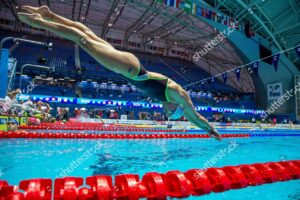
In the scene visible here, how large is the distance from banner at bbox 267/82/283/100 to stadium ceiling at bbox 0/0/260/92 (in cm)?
665

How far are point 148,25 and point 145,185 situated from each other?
2744 centimetres

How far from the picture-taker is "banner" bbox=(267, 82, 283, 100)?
27891 mm

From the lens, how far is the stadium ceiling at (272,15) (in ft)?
63.3

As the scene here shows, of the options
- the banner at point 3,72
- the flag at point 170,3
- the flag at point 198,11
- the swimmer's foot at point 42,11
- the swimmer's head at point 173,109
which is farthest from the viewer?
the flag at point 198,11

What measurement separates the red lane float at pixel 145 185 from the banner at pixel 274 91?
28489 mm

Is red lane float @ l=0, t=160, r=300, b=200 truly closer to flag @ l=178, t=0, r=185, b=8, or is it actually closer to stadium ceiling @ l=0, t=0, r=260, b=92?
flag @ l=178, t=0, r=185, b=8

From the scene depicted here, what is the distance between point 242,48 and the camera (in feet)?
83.2

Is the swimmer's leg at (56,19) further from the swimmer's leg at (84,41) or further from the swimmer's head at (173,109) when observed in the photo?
the swimmer's head at (173,109)

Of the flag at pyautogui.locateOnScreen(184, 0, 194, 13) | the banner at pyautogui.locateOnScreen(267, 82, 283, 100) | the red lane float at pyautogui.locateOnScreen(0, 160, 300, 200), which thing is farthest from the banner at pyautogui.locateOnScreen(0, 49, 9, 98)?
the banner at pyautogui.locateOnScreen(267, 82, 283, 100)

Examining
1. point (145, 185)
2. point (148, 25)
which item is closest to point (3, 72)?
point (145, 185)

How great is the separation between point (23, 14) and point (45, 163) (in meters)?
2.48

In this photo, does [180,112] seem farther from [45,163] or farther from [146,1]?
[146,1]

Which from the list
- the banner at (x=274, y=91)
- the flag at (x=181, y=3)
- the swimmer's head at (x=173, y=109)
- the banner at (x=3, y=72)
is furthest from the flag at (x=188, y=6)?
the banner at (x=274, y=91)

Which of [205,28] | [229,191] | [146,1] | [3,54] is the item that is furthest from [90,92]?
[229,191]
